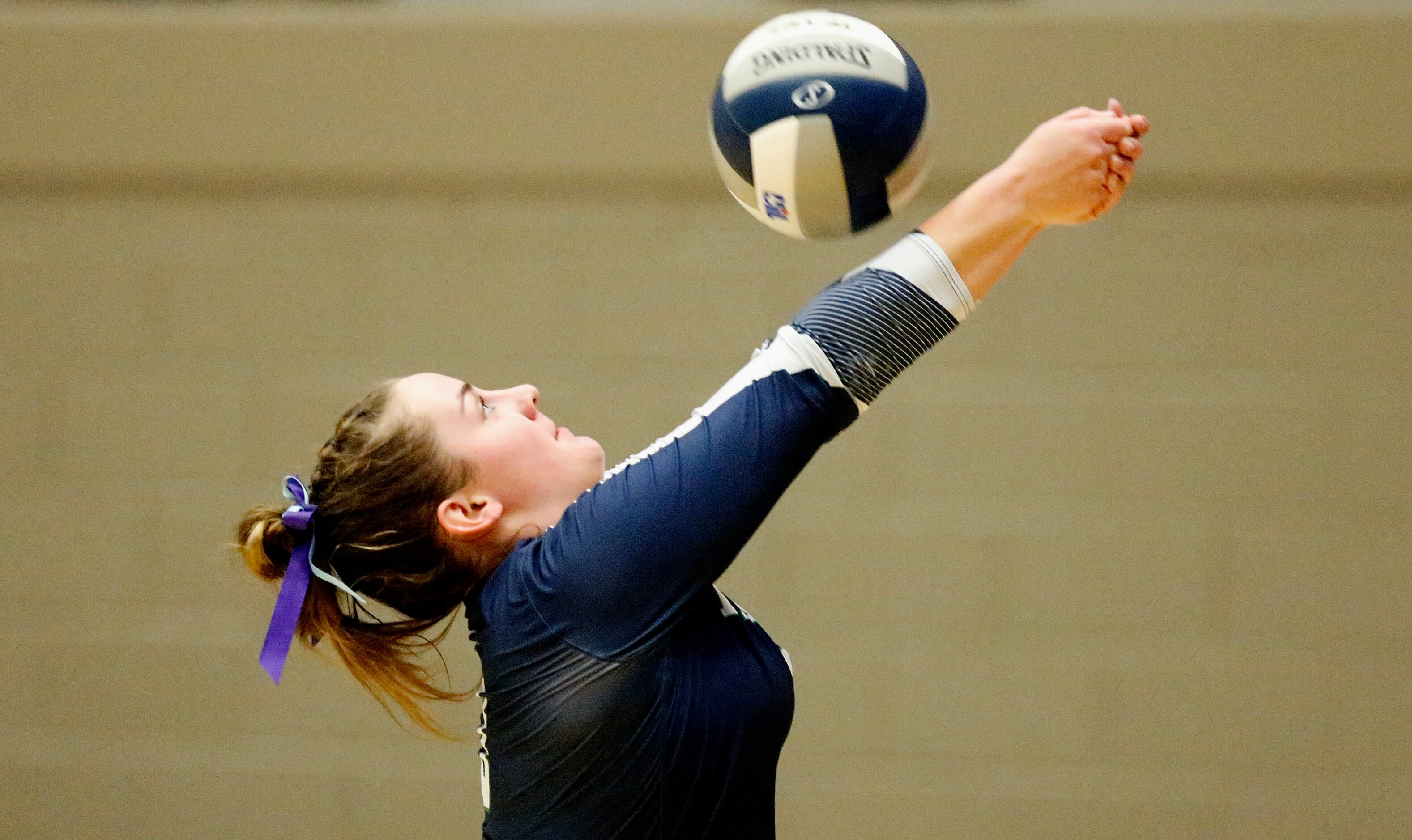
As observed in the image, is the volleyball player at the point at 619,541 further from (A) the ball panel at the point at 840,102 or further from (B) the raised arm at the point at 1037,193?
(A) the ball panel at the point at 840,102

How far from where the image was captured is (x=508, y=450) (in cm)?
128

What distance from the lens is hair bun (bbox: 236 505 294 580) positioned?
1.35 m

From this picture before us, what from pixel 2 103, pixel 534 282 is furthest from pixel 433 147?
pixel 2 103

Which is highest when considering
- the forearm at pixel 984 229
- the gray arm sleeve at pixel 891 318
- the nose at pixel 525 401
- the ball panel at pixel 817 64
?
the ball panel at pixel 817 64

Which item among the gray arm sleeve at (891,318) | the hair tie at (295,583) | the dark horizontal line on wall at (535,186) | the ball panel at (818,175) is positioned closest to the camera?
the gray arm sleeve at (891,318)

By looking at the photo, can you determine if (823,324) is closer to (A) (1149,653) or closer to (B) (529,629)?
(B) (529,629)

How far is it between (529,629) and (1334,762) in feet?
6.82

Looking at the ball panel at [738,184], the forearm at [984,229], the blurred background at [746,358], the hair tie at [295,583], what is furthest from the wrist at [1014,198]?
the blurred background at [746,358]

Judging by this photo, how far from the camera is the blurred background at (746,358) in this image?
2592mm

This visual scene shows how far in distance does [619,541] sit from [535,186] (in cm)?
176

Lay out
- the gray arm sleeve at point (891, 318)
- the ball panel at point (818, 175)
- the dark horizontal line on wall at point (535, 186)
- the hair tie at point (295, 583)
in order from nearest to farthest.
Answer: the gray arm sleeve at point (891, 318) < the ball panel at point (818, 175) < the hair tie at point (295, 583) < the dark horizontal line on wall at point (535, 186)

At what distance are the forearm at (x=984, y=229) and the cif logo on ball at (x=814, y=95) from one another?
20 cm

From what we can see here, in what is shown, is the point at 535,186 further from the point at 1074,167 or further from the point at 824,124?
the point at 1074,167

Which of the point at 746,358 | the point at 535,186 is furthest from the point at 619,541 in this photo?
the point at 535,186
